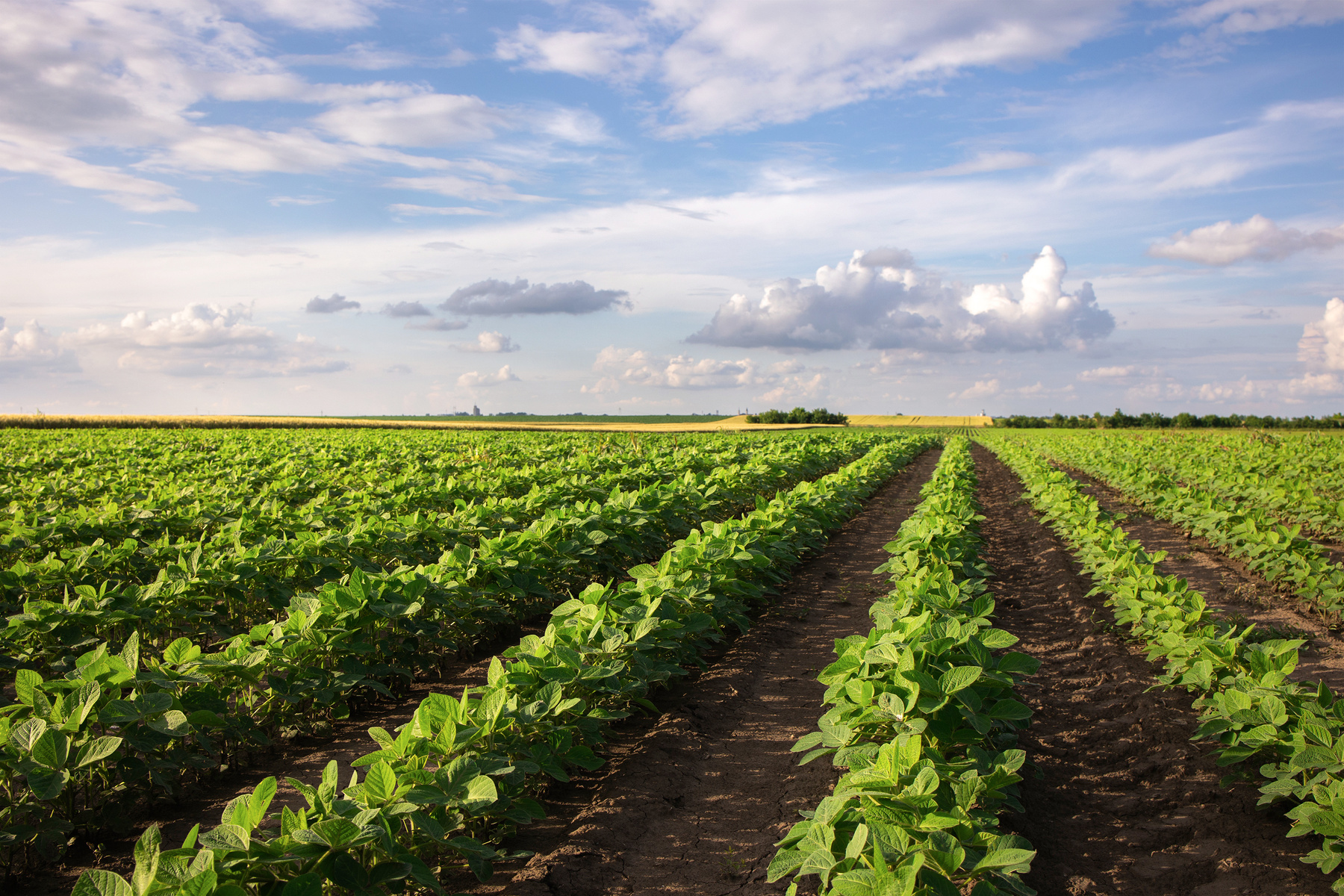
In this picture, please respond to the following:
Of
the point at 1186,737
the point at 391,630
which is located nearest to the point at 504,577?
the point at 391,630

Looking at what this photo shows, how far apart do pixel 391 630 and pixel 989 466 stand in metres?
26.8

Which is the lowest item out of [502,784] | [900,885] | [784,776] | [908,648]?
[784,776]

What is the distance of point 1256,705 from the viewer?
374cm

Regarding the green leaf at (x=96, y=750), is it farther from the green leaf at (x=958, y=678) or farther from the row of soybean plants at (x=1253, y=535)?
the row of soybean plants at (x=1253, y=535)

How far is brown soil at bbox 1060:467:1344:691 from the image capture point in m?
6.22

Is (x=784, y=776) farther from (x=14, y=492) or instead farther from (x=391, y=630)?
(x=14, y=492)

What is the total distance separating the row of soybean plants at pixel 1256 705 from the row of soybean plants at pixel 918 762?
1.10m

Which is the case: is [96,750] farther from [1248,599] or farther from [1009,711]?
Answer: [1248,599]

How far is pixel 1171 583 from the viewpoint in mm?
5445

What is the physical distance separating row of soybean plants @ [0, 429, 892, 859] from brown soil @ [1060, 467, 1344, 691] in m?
5.74

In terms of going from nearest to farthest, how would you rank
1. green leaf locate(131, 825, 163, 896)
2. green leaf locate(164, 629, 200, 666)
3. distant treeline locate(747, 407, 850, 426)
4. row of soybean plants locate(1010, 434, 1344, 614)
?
1. green leaf locate(131, 825, 163, 896)
2. green leaf locate(164, 629, 200, 666)
3. row of soybean plants locate(1010, 434, 1344, 614)
4. distant treeline locate(747, 407, 850, 426)

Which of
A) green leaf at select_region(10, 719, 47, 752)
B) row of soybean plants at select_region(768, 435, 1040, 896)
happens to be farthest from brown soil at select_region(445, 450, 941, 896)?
green leaf at select_region(10, 719, 47, 752)

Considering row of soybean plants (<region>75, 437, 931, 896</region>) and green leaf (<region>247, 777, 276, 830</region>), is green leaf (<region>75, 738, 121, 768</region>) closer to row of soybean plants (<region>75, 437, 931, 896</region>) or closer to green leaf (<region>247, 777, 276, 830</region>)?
row of soybean plants (<region>75, 437, 931, 896</region>)

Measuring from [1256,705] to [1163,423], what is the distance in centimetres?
8180
